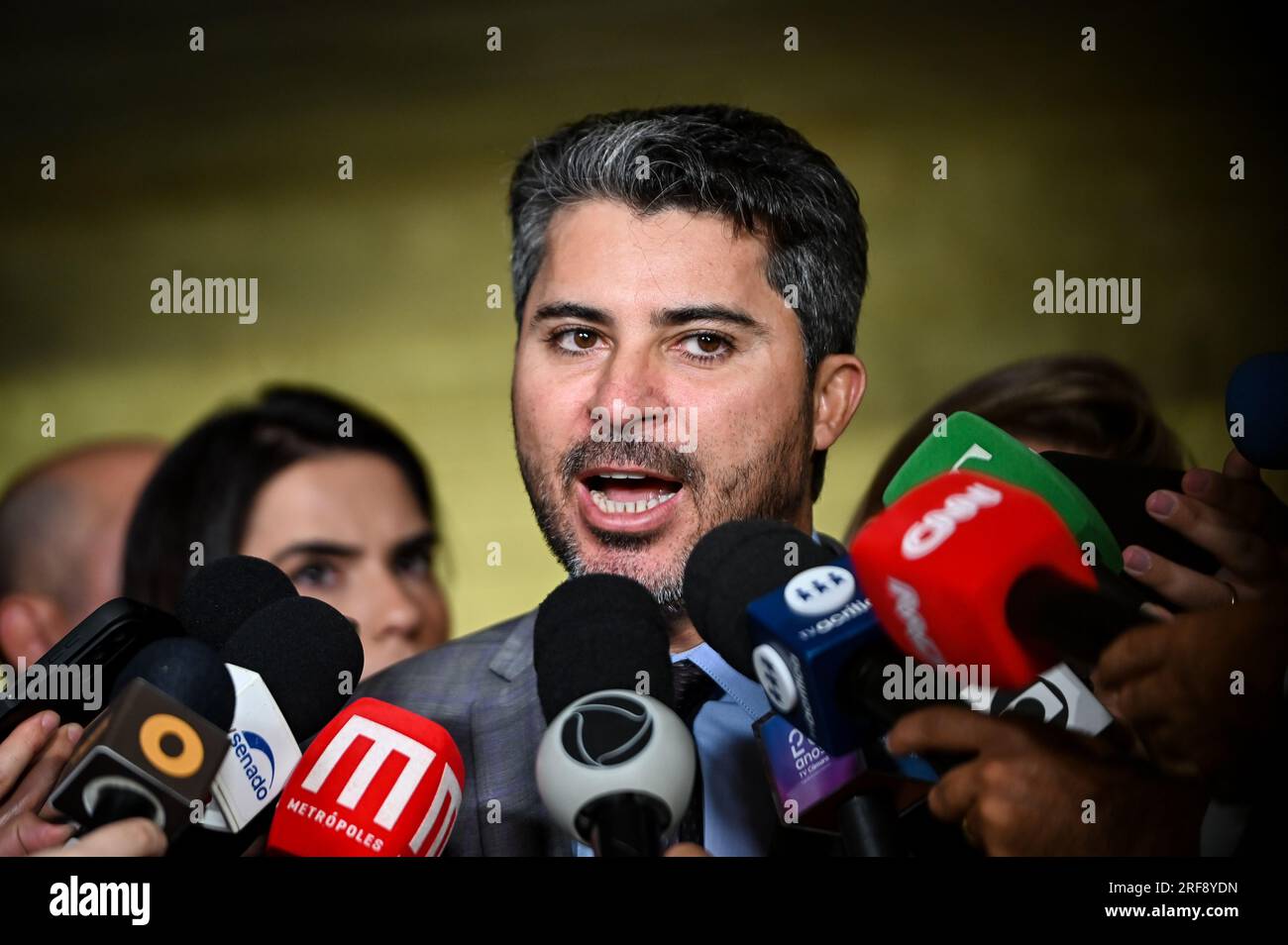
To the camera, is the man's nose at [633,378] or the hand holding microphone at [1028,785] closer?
the hand holding microphone at [1028,785]

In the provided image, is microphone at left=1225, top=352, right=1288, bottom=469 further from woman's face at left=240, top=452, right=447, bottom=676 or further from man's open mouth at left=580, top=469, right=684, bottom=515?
woman's face at left=240, top=452, right=447, bottom=676

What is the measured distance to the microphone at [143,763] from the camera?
1086mm

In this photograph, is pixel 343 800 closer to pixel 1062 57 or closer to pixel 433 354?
pixel 433 354

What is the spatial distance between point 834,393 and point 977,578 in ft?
4.09

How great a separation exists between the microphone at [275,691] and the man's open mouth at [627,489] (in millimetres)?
621

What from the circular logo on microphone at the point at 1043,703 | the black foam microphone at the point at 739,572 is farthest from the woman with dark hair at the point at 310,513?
the black foam microphone at the point at 739,572

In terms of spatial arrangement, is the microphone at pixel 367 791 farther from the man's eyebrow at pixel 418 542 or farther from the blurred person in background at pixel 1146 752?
the man's eyebrow at pixel 418 542

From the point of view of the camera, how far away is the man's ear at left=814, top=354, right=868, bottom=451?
2223mm

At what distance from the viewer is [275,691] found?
1348 millimetres

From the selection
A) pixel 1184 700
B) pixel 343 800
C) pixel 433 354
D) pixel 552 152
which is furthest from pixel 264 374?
pixel 1184 700

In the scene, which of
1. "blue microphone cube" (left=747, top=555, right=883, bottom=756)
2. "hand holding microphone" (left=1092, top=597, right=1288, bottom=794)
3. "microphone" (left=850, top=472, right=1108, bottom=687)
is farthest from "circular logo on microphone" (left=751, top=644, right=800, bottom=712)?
"hand holding microphone" (left=1092, top=597, right=1288, bottom=794)

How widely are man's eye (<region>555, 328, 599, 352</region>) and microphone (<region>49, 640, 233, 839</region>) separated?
109 cm

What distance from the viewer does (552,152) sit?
2.33 m

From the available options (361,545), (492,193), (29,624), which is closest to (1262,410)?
(361,545)
